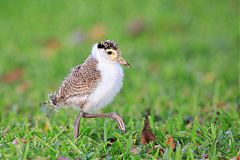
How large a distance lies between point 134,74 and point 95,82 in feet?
14.0

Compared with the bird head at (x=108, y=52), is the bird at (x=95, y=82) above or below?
below

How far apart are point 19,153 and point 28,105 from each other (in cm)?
307

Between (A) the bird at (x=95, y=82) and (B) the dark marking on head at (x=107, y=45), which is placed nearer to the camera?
(A) the bird at (x=95, y=82)

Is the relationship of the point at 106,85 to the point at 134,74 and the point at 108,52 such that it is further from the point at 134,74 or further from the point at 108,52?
the point at 134,74

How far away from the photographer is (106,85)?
5.25 meters

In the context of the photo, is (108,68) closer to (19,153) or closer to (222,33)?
(19,153)

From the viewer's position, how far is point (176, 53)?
1100 cm

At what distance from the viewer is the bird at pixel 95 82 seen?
5.27 m

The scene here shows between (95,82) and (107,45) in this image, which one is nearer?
(95,82)

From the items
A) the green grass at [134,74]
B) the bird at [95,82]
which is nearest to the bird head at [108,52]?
the bird at [95,82]

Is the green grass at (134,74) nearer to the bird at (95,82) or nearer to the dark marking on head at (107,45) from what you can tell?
the bird at (95,82)

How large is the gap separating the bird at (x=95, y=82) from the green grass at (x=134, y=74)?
316 mm

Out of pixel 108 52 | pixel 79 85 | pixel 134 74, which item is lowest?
pixel 134 74

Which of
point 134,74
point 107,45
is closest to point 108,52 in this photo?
point 107,45
